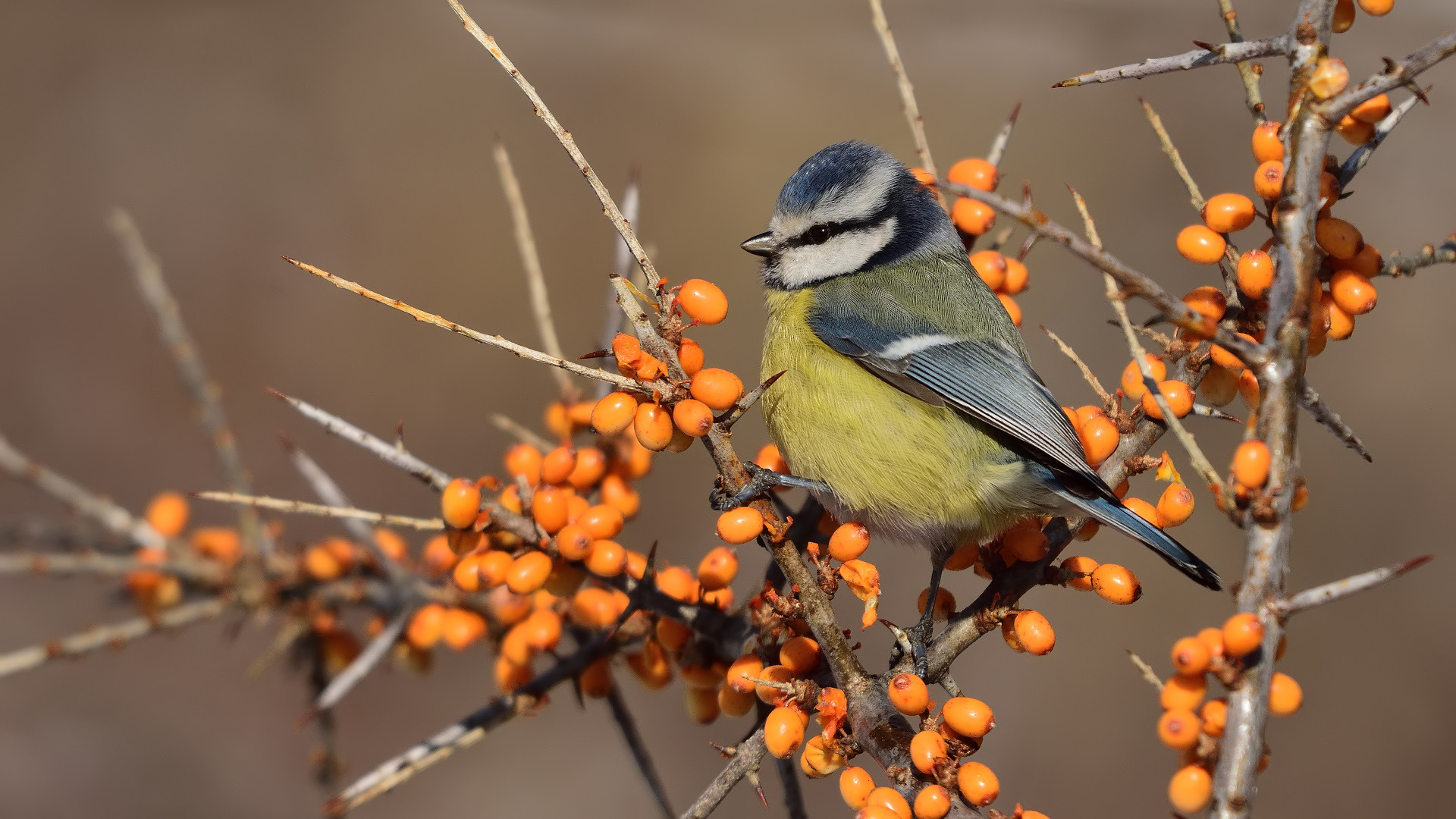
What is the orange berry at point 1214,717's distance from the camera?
3.52 ft

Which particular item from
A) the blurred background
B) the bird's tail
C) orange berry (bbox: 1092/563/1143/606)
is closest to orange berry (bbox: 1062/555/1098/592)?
orange berry (bbox: 1092/563/1143/606)

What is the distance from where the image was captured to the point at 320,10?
17.4 ft

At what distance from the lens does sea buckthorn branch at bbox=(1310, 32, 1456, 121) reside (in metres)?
0.97

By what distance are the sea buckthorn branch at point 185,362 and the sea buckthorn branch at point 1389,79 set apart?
1698 mm

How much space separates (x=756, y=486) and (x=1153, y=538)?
0.66 m

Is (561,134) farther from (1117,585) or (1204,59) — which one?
(1117,585)

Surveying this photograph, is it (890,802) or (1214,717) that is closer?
(1214,717)

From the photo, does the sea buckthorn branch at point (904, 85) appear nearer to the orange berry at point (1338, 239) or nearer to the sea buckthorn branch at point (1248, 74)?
the sea buckthorn branch at point (1248, 74)

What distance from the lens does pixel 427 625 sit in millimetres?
1962

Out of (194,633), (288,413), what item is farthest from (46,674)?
(288,413)

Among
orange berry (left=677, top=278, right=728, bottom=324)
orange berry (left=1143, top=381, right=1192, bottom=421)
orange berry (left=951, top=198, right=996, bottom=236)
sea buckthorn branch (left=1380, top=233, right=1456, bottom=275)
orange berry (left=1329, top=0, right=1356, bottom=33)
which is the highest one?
orange berry (left=1329, top=0, right=1356, bottom=33)

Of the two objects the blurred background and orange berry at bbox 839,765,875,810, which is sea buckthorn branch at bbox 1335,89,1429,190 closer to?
orange berry at bbox 839,765,875,810

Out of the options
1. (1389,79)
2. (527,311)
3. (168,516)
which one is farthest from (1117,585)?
(527,311)

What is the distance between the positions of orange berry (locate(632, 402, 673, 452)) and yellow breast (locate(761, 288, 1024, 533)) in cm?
66
